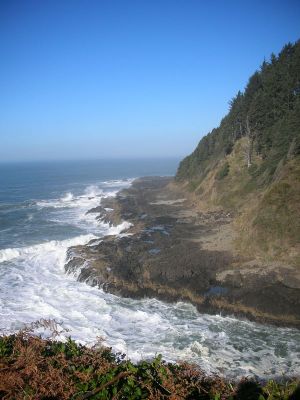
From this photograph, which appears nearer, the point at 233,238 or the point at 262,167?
the point at 233,238

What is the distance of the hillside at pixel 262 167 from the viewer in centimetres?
2795

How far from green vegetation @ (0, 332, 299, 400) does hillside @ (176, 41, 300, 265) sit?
20.7 metres

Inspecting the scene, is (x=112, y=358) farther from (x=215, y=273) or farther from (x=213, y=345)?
(x=215, y=273)

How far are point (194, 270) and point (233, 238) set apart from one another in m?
7.54

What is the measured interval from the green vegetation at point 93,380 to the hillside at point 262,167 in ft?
67.8

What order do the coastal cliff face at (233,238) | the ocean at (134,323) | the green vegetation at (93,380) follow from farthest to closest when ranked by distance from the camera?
the coastal cliff face at (233,238)
the ocean at (134,323)
the green vegetation at (93,380)

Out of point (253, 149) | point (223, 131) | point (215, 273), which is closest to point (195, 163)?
point (223, 131)

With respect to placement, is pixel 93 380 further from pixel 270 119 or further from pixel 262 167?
pixel 270 119

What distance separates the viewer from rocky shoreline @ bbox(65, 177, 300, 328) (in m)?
22.0

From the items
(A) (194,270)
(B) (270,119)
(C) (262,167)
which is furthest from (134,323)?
(B) (270,119)

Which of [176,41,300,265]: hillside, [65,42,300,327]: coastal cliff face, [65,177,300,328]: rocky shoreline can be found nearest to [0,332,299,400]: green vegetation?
[65,177,300,328]: rocky shoreline

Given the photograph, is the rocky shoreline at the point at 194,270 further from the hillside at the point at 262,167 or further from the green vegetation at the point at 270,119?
the green vegetation at the point at 270,119

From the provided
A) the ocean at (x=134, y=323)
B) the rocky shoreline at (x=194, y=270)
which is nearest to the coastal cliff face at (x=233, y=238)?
the rocky shoreline at (x=194, y=270)

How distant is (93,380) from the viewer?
6148mm
